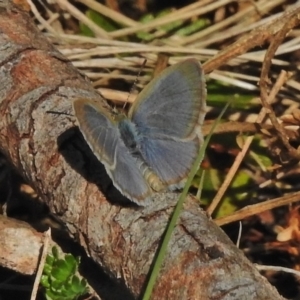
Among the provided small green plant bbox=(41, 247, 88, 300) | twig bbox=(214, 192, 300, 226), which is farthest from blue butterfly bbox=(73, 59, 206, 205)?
twig bbox=(214, 192, 300, 226)

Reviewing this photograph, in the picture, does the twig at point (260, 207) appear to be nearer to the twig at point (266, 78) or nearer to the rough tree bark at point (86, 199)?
the twig at point (266, 78)

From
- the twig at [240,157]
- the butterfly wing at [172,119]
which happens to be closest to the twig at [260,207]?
the twig at [240,157]

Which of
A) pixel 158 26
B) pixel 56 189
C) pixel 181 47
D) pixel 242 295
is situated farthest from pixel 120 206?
pixel 158 26

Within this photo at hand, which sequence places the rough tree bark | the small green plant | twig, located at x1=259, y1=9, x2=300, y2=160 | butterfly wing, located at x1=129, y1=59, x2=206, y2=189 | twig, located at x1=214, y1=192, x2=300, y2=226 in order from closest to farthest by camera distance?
the rough tree bark, butterfly wing, located at x1=129, y1=59, x2=206, y2=189, the small green plant, twig, located at x1=214, y1=192, x2=300, y2=226, twig, located at x1=259, y1=9, x2=300, y2=160

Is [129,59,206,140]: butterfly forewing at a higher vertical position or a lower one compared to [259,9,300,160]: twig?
higher

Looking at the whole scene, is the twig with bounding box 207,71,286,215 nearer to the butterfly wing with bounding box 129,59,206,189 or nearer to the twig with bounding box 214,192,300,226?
the twig with bounding box 214,192,300,226
